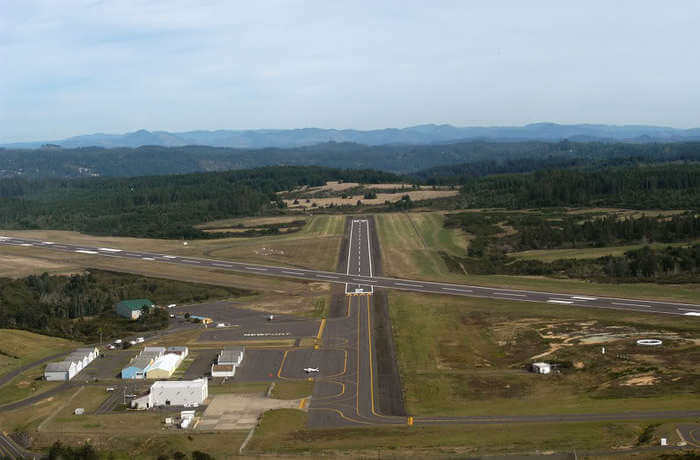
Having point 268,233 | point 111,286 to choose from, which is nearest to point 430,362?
point 111,286

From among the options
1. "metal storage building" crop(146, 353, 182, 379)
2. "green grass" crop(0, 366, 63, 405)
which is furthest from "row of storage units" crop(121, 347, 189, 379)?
"green grass" crop(0, 366, 63, 405)

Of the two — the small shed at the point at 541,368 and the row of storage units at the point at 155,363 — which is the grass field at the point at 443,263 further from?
the row of storage units at the point at 155,363

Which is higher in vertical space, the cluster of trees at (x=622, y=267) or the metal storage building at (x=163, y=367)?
the cluster of trees at (x=622, y=267)

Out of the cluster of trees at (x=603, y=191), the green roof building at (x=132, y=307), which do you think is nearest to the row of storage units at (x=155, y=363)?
the green roof building at (x=132, y=307)

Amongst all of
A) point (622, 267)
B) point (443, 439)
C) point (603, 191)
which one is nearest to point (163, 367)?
point (443, 439)

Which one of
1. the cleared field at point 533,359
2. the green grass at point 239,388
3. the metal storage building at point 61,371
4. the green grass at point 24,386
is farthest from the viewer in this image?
the metal storage building at point 61,371

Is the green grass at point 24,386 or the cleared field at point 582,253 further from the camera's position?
the cleared field at point 582,253
